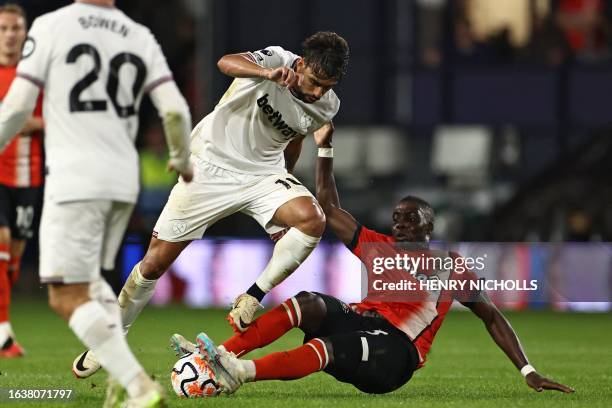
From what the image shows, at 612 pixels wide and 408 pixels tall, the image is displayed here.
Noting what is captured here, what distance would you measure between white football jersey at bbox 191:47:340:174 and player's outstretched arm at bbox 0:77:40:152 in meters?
2.15

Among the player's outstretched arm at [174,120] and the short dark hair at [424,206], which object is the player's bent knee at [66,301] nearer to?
the player's outstretched arm at [174,120]

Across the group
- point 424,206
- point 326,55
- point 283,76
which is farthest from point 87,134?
point 424,206

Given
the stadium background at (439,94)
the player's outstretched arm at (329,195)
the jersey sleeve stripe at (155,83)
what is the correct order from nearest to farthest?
1. the jersey sleeve stripe at (155,83)
2. the player's outstretched arm at (329,195)
3. the stadium background at (439,94)

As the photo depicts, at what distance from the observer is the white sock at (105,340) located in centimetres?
554

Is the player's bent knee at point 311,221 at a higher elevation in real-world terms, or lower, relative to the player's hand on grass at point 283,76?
lower

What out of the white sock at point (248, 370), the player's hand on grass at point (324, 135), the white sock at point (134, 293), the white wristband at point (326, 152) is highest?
the player's hand on grass at point (324, 135)

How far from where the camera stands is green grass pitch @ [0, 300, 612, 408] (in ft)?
22.7

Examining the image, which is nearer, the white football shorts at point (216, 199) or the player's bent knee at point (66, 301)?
the player's bent knee at point (66, 301)

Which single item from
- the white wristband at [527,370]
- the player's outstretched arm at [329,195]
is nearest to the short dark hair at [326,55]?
the player's outstretched arm at [329,195]

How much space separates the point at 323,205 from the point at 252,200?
0.43 meters

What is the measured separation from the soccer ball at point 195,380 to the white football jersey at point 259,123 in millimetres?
1383

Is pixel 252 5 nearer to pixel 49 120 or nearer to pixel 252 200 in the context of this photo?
pixel 252 200

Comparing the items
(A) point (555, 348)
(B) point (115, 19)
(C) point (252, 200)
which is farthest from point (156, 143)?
(B) point (115, 19)

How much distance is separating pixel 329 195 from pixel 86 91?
2.31 meters
